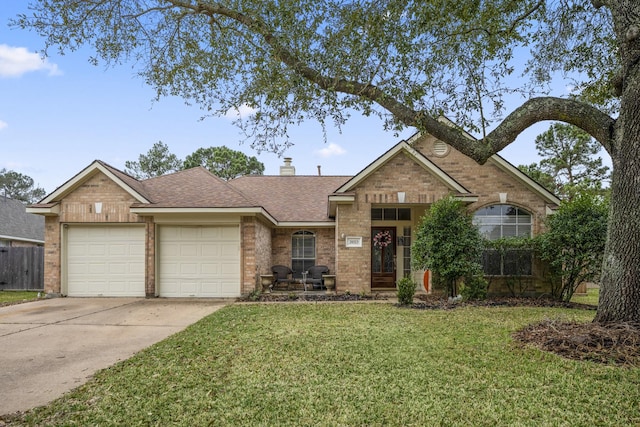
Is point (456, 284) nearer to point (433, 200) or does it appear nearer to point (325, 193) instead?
point (433, 200)

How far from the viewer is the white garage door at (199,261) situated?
42.1 ft

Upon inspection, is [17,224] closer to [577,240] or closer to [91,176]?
[91,176]

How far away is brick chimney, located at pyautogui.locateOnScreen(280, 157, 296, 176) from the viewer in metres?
21.3

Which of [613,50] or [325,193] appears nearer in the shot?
[613,50]

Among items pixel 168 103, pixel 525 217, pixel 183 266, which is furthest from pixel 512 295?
pixel 168 103

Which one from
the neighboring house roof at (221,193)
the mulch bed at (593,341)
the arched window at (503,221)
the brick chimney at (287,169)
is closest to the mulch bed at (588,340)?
the mulch bed at (593,341)

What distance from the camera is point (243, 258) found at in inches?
496

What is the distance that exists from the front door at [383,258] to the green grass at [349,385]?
796 centimetres

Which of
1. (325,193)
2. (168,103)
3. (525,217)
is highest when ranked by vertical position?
(168,103)

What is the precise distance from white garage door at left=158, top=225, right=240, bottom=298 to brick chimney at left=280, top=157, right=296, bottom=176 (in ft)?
29.0

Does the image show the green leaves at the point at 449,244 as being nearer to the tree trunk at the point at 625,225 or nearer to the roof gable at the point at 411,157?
the roof gable at the point at 411,157

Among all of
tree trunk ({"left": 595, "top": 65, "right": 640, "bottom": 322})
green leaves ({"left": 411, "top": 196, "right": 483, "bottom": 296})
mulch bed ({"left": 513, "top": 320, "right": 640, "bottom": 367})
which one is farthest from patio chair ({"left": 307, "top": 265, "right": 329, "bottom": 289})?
tree trunk ({"left": 595, "top": 65, "right": 640, "bottom": 322})

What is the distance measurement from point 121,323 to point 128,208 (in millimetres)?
5156

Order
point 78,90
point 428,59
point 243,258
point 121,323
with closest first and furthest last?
point 428,59
point 121,323
point 243,258
point 78,90
